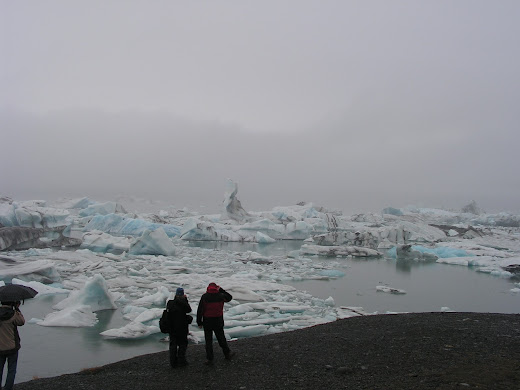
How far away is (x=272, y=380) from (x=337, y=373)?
0.70 meters

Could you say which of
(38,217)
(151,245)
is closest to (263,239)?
(151,245)

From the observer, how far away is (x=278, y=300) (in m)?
10.4

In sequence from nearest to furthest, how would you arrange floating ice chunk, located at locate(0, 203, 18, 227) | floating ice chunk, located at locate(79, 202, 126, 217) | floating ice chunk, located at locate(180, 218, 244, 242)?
floating ice chunk, located at locate(0, 203, 18, 227) → floating ice chunk, located at locate(180, 218, 244, 242) → floating ice chunk, located at locate(79, 202, 126, 217)

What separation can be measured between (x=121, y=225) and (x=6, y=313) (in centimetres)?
2531

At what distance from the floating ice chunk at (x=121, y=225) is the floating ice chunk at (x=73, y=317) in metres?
19.0

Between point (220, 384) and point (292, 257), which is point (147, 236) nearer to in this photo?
point (292, 257)

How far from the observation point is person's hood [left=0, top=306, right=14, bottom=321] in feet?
12.2

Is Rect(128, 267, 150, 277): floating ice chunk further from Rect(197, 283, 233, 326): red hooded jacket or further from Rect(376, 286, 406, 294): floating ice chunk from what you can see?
Rect(197, 283, 233, 326): red hooded jacket

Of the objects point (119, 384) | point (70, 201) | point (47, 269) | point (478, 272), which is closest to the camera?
point (119, 384)

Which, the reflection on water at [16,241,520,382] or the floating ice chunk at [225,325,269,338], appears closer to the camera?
the reflection on water at [16,241,520,382]

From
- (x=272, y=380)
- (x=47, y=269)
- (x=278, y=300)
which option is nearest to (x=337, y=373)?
(x=272, y=380)

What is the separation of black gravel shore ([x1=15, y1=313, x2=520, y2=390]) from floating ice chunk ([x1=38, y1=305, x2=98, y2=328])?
123 inches

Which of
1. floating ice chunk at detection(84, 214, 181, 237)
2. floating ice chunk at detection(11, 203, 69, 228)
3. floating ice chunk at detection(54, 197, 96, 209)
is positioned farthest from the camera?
floating ice chunk at detection(54, 197, 96, 209)

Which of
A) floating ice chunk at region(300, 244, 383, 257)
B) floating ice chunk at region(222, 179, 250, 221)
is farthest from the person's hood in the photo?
floating ice chunk at region(222, 179, 250, 221)
